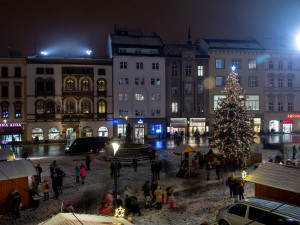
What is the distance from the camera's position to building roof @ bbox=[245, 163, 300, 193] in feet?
35.2

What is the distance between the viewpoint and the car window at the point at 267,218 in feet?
28.1

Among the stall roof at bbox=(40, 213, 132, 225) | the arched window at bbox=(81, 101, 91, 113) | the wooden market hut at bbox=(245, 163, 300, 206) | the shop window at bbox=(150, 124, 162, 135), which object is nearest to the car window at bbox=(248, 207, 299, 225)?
the wooden market hut at bbox=(245, 163, 300, 206)

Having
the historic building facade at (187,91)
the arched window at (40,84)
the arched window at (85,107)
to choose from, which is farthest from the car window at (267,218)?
the arched window at (40,84)

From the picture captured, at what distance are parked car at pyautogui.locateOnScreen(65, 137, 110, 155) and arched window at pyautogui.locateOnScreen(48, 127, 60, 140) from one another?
486 inches

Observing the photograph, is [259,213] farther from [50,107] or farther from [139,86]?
[50,107]

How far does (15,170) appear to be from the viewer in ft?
44.3

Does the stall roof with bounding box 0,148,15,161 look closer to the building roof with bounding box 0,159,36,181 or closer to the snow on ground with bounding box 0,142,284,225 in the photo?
the snow on ground with bounding box 0,142,284,225

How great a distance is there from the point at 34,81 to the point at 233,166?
3547cm

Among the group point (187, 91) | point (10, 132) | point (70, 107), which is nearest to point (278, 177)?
point (187, 91)

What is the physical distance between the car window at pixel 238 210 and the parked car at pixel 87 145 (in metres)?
24.4

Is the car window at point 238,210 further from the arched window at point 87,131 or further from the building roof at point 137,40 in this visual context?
the building roof at point 137,40

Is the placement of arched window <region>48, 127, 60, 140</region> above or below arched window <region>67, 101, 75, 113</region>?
below

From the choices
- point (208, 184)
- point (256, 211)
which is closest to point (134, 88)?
point (208, 184)

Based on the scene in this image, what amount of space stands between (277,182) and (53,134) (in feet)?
129
